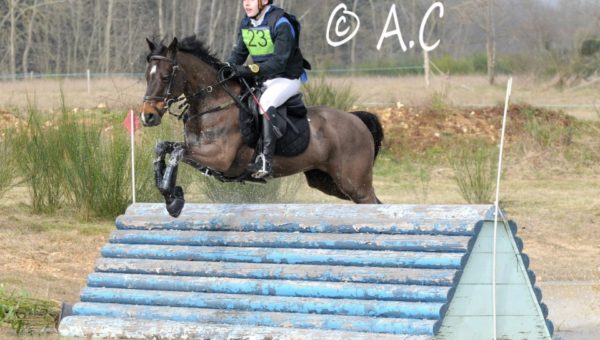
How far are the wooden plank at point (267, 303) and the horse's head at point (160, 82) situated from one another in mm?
1257

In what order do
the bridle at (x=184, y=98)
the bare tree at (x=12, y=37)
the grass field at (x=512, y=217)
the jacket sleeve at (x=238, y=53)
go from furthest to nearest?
the bare tree at (x=12, y=37), the grass field at (x=512, y=217), the jacket sleeve at (x=238, y=53), the bridle at (x=184, y=98)

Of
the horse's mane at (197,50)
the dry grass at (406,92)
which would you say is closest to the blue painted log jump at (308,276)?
the horse's mane at (197,50)

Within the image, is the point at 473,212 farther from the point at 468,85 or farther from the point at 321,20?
the point at 321,20

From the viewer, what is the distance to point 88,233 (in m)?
11.6

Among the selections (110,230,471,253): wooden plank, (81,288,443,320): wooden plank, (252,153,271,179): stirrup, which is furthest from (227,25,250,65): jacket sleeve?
(81,288,443,320): wooden plank

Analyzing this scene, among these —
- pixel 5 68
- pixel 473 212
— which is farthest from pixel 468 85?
pixel 473 212

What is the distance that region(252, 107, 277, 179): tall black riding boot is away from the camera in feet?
28.2

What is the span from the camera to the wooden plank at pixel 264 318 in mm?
6238

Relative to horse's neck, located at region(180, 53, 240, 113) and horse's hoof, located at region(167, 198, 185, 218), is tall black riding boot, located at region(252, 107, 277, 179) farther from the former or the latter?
horse's hoof, located at region(167, 198, 185, 218)

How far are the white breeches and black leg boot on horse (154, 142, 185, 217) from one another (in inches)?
36.3

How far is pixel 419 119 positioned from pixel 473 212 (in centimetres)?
A: 1416

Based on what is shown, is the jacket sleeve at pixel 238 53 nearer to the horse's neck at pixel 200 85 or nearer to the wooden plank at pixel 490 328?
the horse's neck at pixel 200 85

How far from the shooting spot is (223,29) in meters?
34.7

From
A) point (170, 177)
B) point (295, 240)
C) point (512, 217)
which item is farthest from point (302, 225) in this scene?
point (512, 217)
